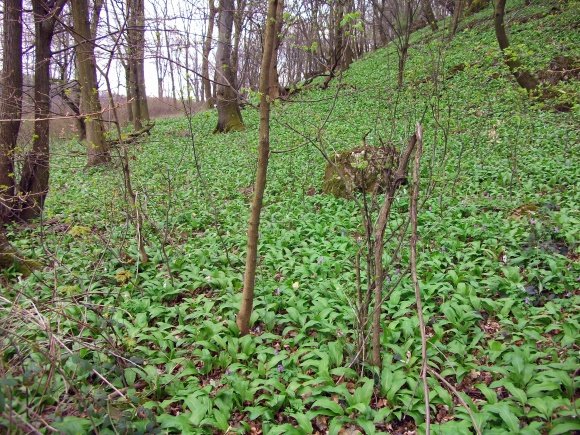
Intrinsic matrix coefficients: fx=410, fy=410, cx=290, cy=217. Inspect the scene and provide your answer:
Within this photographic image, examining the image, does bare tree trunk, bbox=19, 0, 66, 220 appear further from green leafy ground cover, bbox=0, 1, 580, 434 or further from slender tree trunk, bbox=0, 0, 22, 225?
green leafy ground cover, bbox=0, 1, 580, 434

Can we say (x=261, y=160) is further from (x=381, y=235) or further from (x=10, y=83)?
(x=10, y=83)

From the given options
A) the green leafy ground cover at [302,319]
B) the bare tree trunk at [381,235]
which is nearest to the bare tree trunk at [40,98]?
the green leafy ground cover at [302,319]

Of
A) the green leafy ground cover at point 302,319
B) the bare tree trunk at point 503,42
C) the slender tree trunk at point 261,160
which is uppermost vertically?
the bare tree trunk at point 503,42

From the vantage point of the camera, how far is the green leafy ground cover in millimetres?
2635

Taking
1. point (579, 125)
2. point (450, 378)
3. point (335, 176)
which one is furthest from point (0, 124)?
point (579, 125)

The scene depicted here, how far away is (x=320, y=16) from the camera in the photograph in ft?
20.0

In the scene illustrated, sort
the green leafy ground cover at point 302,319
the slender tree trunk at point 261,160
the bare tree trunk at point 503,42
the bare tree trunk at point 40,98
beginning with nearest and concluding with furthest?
the green leafy ground cover at point 302,319, the slender tree trunk at point 261,160, the bare tree trunk at point 40,98, the bare tree trunk at point 503,42

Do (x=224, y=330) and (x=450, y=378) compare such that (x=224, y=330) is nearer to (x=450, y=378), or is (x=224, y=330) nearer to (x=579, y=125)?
(x=450, y=378)

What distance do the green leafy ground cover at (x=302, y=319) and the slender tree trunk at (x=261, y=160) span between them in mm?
229

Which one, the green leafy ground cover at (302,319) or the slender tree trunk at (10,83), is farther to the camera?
the slender tree trunk at (10,83)

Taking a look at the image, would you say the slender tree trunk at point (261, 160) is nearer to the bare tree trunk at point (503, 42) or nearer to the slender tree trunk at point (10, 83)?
the slender tree trunk at point (10, 83)

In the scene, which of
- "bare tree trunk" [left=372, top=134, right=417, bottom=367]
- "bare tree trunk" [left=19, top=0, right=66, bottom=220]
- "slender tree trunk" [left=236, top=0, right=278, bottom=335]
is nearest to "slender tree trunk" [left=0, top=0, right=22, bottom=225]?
"bare tree trunk" [left=19, top=0, right=66, bottom=220]

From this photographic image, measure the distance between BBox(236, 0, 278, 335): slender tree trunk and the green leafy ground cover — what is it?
0.75ft

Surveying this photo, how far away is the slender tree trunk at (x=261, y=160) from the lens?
304 centimetres
